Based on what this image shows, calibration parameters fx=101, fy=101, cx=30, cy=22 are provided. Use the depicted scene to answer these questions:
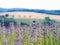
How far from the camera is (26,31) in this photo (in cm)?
96

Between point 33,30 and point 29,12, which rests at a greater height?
point 29,12

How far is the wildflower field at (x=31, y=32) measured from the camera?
95cm

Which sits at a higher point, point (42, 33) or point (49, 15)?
point (49, 15)

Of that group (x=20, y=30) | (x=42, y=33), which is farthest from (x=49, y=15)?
(x=20, y=30)

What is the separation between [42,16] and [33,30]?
170 millimetres

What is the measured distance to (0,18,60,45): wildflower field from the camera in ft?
3.10

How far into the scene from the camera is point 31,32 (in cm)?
94
